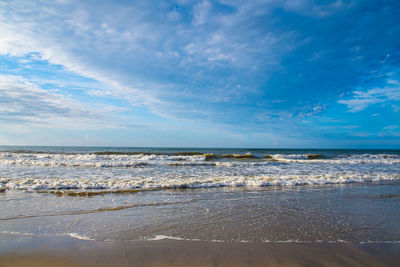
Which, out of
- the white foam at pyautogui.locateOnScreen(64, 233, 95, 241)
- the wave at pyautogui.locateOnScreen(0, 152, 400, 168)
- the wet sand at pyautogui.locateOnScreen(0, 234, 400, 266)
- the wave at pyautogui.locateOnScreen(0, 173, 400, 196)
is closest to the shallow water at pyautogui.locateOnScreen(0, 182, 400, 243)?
the white foam at pyautogui.locateOnScreen(64, 233, 95, 241)

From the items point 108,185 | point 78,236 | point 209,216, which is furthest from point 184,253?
point 108,185

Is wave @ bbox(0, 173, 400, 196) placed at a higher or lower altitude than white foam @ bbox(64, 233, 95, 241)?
higher

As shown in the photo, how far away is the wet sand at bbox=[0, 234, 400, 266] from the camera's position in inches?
145

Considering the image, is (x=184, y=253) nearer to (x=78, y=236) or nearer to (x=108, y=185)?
(x=78, y=236)

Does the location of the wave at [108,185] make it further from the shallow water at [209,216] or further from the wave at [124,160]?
the wave at [124,160]

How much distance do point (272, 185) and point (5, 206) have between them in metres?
10.8

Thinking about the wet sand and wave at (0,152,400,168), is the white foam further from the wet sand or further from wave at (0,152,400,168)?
wave at (0,152,400,168)

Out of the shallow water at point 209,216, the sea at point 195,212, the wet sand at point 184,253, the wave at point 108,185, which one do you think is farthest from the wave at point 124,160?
the wet sand at point 184,253

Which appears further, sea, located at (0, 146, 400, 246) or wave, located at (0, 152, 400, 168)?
wave, located at (0, 152, 400, 168)

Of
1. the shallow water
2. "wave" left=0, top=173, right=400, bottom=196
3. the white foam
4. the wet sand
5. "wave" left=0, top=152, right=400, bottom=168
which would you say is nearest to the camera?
the wet sand

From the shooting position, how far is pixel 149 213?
623 centimetres

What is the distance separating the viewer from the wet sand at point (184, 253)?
3.68 m

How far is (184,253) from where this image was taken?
13.0ft

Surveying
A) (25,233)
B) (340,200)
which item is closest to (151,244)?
(25,233)
